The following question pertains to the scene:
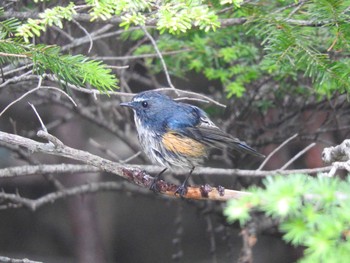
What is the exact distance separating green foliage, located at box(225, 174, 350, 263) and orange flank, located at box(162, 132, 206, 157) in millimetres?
2040

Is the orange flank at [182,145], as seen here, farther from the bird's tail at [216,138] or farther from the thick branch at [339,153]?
the thick branch at [339,153]

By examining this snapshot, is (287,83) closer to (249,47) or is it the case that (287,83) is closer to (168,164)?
(249,47)

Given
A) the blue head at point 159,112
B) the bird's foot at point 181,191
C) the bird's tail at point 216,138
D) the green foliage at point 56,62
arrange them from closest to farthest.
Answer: the green foliage at point 56,62 < the bird's foot at point 181,191 < the bird's tail at point 216,138 < the blue head at point 159,112

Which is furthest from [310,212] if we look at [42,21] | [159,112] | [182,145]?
[159,112]

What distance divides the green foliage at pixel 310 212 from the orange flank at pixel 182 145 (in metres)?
2.04

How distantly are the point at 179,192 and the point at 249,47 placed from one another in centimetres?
139

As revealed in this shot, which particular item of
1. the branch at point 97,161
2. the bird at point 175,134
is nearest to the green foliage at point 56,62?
the branch at point 97,161

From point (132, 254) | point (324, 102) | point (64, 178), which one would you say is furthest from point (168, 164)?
point (132, 254)

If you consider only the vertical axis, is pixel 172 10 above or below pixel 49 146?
above

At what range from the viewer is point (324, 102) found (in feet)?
16.2

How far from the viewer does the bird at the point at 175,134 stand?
3945 millimetres

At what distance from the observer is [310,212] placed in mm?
1843

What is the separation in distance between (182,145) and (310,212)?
2.13 meters

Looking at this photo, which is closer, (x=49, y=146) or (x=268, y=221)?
(x=49, y=146)
